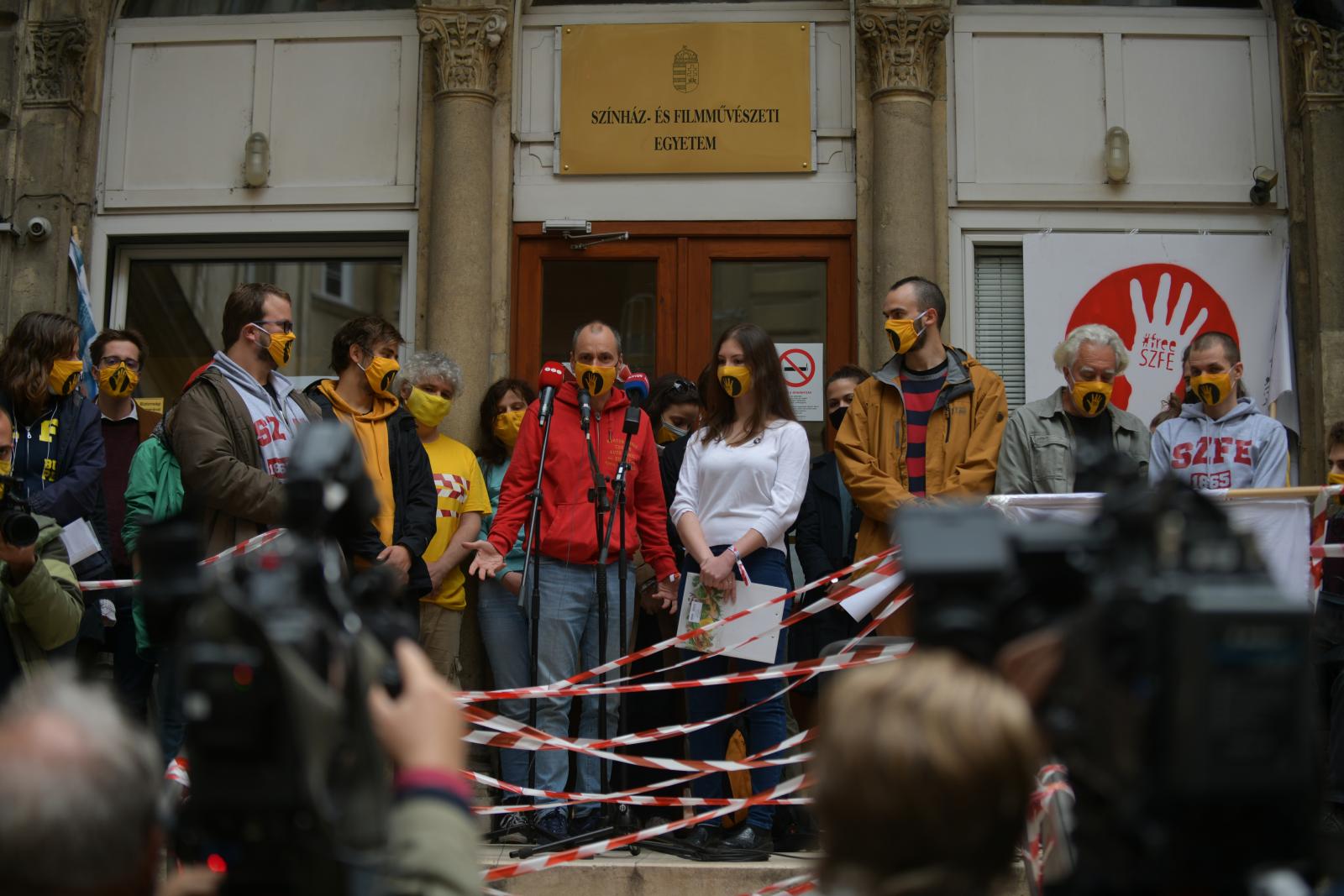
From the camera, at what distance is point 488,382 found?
8828 millimetres

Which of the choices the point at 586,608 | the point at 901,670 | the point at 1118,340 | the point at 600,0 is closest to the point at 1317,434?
the point at 1118,340

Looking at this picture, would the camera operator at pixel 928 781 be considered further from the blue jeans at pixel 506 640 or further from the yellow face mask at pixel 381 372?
the blue jeans at pixel 506 640

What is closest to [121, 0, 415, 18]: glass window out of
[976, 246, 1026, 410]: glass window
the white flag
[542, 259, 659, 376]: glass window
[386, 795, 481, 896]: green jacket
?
[542, 259, 659, 376]: glass window

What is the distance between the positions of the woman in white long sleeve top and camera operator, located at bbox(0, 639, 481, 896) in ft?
13.6

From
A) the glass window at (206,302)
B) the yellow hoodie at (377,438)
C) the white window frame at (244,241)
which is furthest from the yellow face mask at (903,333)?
the glass window at (206,302)

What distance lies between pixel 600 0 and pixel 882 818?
8275 mm

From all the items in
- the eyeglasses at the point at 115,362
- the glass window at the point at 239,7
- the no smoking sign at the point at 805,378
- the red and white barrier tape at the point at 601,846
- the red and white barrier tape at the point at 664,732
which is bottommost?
the red and white barrier tape at the point at 601,846

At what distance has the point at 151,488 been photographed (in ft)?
20.0

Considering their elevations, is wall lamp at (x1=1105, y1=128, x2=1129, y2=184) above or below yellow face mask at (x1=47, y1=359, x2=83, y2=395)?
above

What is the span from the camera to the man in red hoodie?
6688mm

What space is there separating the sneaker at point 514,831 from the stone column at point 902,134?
378 centimetres

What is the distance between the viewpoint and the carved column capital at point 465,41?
892cm

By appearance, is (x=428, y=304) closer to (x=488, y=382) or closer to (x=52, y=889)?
(x=488, y=382)

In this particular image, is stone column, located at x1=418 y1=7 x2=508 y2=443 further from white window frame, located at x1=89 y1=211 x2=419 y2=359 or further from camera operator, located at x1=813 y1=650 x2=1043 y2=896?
camera operator, located at x1=813 y1=650 x2=1043 y2=896
